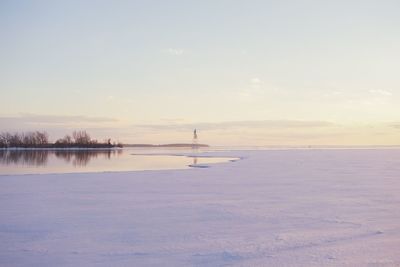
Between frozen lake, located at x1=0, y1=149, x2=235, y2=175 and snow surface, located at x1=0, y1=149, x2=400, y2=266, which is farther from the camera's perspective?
frozen lake, located at x1=0, y1=149, x2=235, y2=175

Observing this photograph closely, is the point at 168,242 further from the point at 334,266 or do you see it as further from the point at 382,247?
the point at 382,247

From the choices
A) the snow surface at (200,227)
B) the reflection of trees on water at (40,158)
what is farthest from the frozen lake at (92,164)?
the snow surface at (200,227)

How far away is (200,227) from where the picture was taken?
17.7 feet

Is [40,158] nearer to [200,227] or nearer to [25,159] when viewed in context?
[25,159]

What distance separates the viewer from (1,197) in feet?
26.7

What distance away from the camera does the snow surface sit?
404cm

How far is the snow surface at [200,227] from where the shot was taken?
404 centimetres

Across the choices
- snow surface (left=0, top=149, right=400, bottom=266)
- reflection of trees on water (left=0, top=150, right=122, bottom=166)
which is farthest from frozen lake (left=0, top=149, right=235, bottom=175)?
snow surface (left=0, top=149, right=400, bottom=266)

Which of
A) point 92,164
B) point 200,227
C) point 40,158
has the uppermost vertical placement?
point 200,227

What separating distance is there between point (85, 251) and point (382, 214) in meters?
4.64

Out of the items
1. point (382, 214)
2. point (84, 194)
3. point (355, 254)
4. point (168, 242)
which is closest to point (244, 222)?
point (168, 242)

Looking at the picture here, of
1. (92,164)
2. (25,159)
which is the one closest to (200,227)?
(92,164)

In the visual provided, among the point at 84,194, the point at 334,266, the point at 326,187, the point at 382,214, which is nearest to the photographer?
the point at 334,266

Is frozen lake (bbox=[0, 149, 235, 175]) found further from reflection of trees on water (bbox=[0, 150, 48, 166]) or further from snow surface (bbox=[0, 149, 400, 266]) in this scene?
snow surface (bbox=[0, 149, 400, 266])
